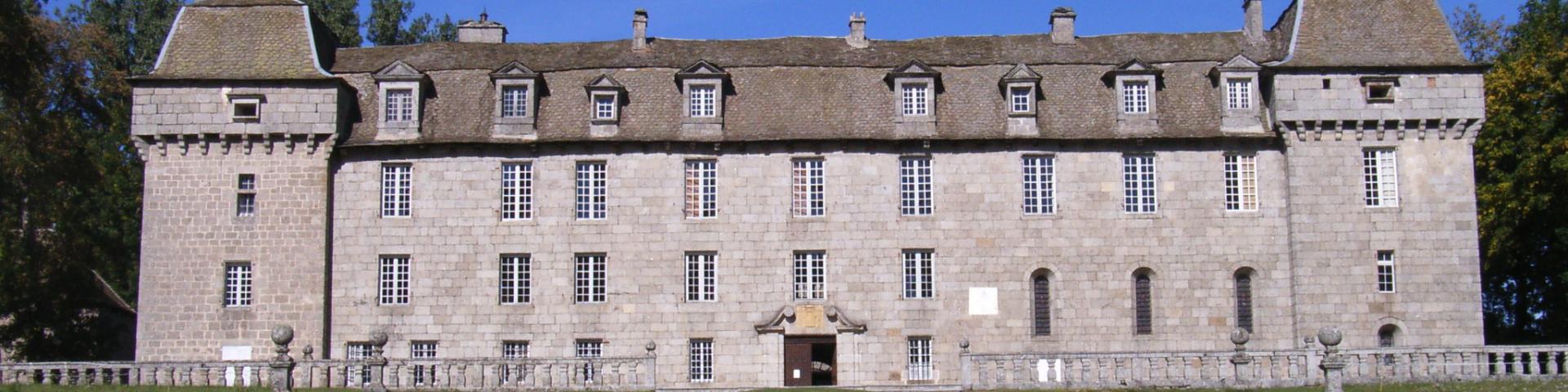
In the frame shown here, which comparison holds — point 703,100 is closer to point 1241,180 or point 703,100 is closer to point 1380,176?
point 1241,180

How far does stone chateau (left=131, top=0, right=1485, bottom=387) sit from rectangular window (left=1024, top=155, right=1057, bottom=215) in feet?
0.18

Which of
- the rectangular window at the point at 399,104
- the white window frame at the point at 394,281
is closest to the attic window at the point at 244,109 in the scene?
the rectangular window at the point at 399,104

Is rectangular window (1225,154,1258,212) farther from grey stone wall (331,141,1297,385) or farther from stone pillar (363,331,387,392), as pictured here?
stone pillar (363,331,387,392)

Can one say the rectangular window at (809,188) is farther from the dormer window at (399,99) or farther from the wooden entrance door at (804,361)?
the dormer window at (399,99)

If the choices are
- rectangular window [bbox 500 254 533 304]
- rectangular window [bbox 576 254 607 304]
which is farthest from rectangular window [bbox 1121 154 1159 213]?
rectangular window [bbox 500 254 533 304]

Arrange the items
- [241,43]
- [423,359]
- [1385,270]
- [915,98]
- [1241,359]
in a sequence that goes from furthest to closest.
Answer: [241,43]
[915,98]
[1385,270]
[423,359]
[1241,359]

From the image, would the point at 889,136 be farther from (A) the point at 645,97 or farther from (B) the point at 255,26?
(B) the point at 255,26

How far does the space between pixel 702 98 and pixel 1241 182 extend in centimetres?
1359

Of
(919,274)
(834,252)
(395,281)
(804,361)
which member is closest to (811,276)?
(834,252)

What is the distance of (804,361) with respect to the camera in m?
40.1

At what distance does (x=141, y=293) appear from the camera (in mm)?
40406

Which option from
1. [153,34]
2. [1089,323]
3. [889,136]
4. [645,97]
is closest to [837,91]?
[889,136]

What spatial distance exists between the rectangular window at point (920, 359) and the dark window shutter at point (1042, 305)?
107 inches

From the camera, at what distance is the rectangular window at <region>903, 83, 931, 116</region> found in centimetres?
4116
